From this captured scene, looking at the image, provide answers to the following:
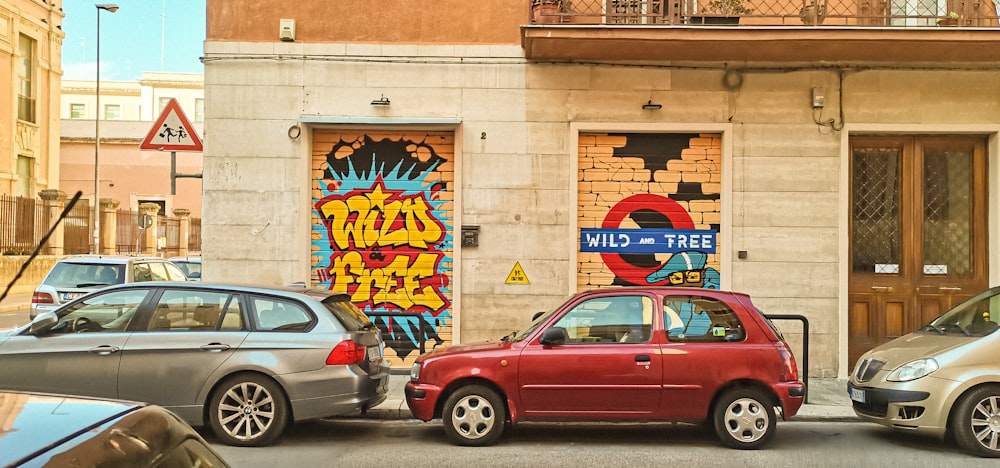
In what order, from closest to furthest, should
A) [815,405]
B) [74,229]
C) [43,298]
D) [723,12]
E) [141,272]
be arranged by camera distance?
1. [815,405]
2. [723,12]
3. [43,298]
4. [141,272]
5. [74,229]

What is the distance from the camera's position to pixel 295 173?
1203 centimetres

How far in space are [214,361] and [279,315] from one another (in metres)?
0.71

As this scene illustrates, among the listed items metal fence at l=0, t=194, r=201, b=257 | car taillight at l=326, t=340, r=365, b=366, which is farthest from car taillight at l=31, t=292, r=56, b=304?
car taillight at l=326, t=340, r=365, b=366

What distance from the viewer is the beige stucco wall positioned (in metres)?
12.0

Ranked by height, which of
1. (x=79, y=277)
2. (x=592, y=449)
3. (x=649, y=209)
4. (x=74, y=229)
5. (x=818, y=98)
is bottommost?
(x=592, y=449)

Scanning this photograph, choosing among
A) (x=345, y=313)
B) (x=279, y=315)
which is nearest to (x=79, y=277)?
(x=279, y=315)

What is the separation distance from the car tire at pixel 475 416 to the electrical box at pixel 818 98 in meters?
6.87

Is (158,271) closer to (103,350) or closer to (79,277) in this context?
(79,277)

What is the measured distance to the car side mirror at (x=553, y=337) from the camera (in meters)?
7.75

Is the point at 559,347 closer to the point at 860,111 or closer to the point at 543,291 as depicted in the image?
the point at 543,291

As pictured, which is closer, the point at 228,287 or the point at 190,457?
the point at 190,457

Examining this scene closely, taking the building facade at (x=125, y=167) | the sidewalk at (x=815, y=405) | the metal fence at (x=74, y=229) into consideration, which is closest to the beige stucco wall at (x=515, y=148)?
the sidewalk at (x=815, y=405)

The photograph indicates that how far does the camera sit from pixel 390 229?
12.2 metres

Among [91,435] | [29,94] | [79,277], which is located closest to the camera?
[91,435]
